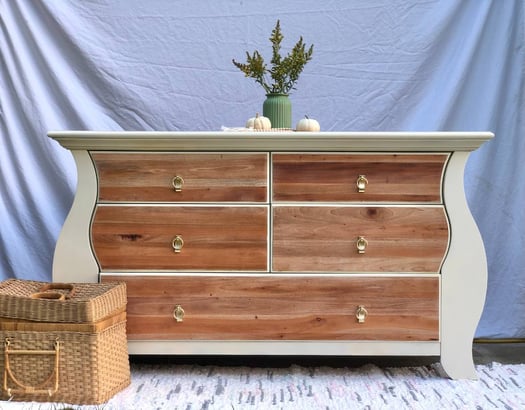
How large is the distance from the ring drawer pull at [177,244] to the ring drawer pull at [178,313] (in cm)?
19

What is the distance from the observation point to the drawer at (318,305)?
2.23 meters

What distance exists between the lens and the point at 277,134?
2.16m

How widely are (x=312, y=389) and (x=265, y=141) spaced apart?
0.80 m

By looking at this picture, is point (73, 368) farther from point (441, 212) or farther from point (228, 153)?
point (441, 212)

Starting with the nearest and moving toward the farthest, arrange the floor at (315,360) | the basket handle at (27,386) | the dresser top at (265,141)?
1. the basket handle at (27,386)
2. the dresser top at (265,141)
3. the floor at (315,360)

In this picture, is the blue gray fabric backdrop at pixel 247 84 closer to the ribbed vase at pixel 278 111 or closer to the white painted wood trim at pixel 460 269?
the ribbed vase at pixel 278 111

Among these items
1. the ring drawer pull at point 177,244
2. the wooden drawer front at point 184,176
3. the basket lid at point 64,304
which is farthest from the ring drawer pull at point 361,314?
the basket lid at point 64,304

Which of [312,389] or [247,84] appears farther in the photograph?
[247,84]

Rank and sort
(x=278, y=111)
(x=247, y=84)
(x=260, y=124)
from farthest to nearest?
(x=247, y=84) < (x=278, y=111) < (x=260, y=124)

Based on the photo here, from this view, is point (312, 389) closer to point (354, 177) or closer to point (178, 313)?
point (178, 313)

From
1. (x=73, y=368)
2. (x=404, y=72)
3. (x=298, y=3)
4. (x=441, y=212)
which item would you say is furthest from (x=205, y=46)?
(x=73, y=368)

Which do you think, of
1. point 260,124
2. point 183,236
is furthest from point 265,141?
point 183,236

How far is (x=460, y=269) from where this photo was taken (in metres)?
2.23

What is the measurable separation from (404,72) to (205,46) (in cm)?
85
